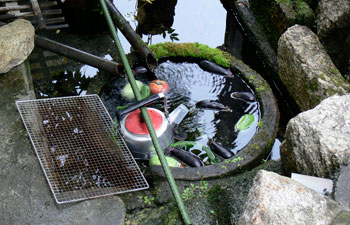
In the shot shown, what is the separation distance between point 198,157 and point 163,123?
586mm

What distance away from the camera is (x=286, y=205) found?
2570 millimetres

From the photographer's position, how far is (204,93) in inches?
210

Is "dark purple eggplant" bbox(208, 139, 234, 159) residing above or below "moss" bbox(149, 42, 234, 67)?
below

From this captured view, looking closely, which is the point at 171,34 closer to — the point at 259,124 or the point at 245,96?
the point at 245,96

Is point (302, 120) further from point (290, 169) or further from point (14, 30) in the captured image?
point (14, 30)

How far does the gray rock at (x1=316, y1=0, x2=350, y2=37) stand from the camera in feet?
14.3

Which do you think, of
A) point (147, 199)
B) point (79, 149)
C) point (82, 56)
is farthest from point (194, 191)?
point (82, 56)

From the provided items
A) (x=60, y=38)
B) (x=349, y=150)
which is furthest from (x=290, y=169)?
(x=60, y=38)

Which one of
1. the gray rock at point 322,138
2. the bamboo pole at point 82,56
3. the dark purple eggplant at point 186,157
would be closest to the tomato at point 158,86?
the bamboo pole at point 82,56

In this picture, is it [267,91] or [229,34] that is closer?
[267,91]

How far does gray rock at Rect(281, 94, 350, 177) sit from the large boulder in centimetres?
142

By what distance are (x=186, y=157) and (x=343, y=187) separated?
198 centimetres

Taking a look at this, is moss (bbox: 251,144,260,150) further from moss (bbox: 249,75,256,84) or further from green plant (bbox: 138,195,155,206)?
green plant (bbox: 138,195,155,206)

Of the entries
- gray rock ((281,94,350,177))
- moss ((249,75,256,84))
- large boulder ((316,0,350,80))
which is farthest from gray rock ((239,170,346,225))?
moss ((249,75,256,84))
